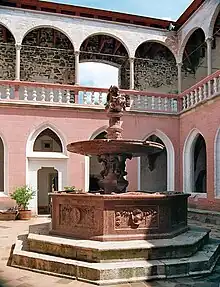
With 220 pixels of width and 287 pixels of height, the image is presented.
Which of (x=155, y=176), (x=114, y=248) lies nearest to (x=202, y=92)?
(x=155, y=176)

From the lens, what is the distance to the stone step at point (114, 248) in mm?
5266

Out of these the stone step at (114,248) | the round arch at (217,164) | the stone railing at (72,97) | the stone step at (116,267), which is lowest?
the stone step at (116,267)

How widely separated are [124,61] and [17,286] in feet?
45.6

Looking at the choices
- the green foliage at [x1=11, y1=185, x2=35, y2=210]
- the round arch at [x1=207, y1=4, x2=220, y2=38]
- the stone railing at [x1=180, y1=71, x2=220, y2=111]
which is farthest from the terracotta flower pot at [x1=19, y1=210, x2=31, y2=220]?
the round arch at [x1=207, y1=4, x2=220, y2=38]

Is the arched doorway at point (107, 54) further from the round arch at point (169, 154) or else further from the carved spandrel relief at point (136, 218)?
the carved spandrel relief at point (136, 218)

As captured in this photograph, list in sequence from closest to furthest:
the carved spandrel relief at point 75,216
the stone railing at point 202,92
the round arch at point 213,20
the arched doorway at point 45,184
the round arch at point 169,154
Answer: the carved spandrel relief at point 75,216
the stone railing at point 202,92
the round arch at point 213,20
the round arch at point 169,154
the arched doorway at point 45,184

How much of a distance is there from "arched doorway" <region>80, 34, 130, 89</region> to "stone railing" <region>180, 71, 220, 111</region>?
3689 millimetres

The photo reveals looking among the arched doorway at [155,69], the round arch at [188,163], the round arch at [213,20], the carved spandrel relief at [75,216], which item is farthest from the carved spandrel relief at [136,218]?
the arched doorway at [155,69]

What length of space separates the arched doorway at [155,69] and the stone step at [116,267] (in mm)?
12595

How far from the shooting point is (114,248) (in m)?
5.28

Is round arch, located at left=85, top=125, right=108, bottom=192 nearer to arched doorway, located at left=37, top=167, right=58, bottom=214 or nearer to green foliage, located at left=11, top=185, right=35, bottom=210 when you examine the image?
green foliage, located at left=11, top=185, right=35, bottom=210

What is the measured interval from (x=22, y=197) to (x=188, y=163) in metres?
6.22

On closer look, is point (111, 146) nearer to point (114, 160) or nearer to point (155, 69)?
point (114, 160)

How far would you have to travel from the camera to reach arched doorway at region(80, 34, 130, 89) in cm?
1688
